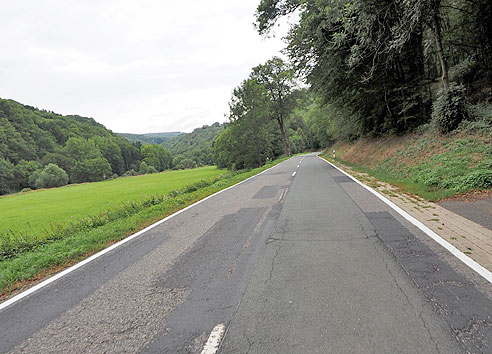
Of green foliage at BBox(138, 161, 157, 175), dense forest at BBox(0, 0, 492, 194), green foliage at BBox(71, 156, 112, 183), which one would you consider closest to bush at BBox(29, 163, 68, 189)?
green foliage at BBox(71, 156, 112, 183)

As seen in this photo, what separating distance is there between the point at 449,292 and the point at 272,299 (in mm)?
1868

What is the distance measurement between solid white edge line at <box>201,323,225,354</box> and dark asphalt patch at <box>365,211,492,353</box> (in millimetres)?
1958

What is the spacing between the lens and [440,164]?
8.41m

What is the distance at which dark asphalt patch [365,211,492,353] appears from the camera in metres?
1.87

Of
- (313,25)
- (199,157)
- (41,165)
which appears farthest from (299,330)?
(199,157)

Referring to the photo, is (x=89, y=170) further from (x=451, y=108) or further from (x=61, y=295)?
(x=451, y=108)

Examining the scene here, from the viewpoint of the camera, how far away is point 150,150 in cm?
12594

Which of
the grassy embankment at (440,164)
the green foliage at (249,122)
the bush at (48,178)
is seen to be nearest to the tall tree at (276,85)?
the green foliage at (249,122)

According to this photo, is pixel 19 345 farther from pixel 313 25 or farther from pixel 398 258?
pixel 313 25

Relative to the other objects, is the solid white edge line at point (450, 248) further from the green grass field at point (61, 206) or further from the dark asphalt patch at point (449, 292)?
the green grass field at point (61, 206)

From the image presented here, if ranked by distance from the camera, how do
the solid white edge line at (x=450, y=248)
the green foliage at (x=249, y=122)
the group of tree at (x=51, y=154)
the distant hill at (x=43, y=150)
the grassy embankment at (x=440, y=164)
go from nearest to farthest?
the solid white edge line at (x=450, y=248), the grassy embankment at (x=440, y=164), the green foliage at (x=249, y=122), the group of tree at (x=51, y=154), the distant hill at (x=43, y=150)

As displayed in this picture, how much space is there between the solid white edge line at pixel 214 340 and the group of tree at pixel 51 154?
268 ft

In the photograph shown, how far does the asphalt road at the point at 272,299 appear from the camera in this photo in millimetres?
1979

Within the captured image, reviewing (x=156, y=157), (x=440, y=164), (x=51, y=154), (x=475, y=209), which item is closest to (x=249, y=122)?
(x=440, y=164)
